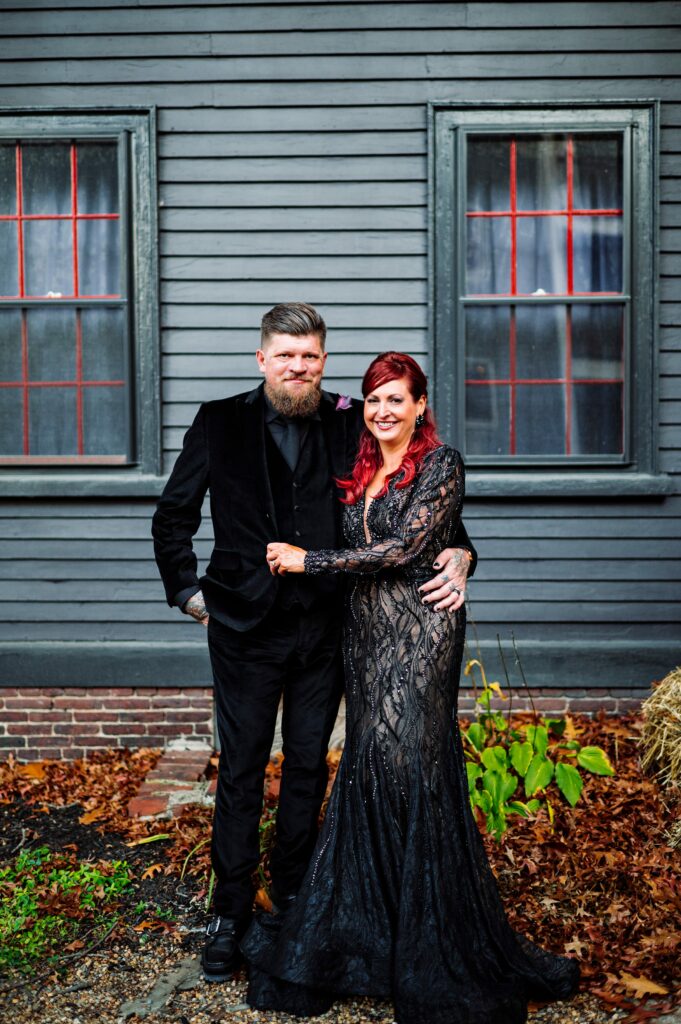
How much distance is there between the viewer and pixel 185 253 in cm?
580

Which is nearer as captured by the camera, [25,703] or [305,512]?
[305,512]

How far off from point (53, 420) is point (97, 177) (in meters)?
1.45

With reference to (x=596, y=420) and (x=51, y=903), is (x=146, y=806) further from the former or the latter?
(x=596, y=420)

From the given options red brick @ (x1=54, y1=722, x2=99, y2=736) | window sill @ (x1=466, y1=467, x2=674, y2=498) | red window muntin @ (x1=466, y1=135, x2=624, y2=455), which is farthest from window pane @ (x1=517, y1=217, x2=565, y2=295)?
red brick @ (x1=54, y1=722, x2=99, y2=736)

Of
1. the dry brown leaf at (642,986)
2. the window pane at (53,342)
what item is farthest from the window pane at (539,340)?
the dry brown leaf at (642,986)

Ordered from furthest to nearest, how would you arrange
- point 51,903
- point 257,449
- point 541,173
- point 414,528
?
point 541,173 → point 51,903 → point 257,449 → point 414,528

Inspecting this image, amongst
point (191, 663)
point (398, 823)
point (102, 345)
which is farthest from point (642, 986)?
point (102, 345)

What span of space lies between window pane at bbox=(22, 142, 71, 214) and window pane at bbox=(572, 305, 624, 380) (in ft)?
10.1

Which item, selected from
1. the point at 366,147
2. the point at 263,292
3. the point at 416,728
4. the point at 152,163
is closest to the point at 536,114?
the point at 366,147

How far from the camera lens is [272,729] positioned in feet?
11.6

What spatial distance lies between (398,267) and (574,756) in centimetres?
290

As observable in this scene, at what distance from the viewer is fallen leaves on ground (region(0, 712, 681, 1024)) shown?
3.42 m

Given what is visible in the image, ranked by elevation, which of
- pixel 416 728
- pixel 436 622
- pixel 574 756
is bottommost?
pixel 574 756

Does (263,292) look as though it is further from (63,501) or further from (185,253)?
(63,501)
